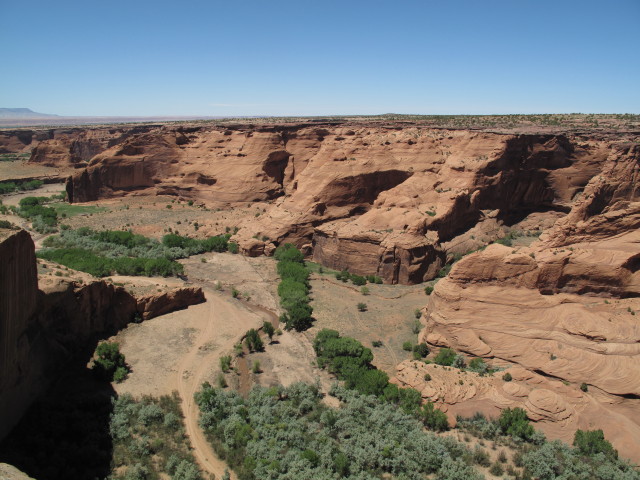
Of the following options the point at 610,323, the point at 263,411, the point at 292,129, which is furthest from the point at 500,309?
the point at 292,129

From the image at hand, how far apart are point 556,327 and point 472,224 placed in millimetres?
19623

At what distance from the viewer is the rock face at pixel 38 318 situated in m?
14.2

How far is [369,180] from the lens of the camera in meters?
38.8

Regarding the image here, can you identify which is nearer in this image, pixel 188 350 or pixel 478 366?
pixel 478 366

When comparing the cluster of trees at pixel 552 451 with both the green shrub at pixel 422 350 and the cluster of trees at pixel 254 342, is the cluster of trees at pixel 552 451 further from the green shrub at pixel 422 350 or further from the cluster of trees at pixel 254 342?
the cluster of trees at pixel 254 342

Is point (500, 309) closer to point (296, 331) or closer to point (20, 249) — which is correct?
point (296, 331)

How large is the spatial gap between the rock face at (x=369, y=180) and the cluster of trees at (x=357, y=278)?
723mm

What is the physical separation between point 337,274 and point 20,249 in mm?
22022

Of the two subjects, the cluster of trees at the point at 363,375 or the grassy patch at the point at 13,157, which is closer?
the cluster of trees at the point at 363,375

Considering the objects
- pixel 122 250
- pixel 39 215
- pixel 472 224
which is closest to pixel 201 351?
pixel 122 250

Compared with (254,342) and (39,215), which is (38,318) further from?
(39,215)

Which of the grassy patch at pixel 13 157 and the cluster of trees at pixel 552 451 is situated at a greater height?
the grassy patch at pixel 13 157

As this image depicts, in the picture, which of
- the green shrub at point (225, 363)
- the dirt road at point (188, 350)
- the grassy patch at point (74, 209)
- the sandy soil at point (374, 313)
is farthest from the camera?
the grassy patch at point (74, 209)

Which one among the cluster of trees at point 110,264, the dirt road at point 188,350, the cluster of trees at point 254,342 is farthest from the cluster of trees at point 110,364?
the cluster of trees at point 110,264
